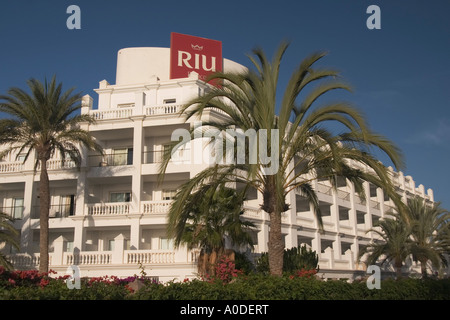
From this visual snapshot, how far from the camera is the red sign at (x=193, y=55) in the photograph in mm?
35562

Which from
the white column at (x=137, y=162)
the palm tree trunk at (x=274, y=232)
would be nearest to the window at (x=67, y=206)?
the white column at (x=137, y=162)

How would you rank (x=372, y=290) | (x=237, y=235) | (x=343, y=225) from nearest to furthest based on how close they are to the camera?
(x=372, y=290), (x=237, y=235), (x=343, y=225)

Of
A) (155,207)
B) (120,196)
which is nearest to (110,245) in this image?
(120,196)

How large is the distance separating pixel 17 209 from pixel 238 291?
83.4 ft

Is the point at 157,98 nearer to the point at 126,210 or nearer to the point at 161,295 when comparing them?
the point at 126,210

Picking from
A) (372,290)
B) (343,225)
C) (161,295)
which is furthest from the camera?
Result: (343,225)

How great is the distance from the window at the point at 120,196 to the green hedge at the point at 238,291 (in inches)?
700

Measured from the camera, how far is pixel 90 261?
27.7m

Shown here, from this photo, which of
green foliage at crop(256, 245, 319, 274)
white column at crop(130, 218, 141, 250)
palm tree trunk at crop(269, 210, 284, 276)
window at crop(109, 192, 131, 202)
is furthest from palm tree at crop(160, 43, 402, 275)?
window at crop(109, 192, 131, 202)

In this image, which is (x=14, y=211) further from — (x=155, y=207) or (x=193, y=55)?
(x=193, y=55)

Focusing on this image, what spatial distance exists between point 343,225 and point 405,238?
6632 millimetres

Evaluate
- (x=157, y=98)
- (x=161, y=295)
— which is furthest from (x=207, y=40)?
(x=161, y=295)

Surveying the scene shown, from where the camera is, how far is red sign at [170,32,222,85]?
117ft

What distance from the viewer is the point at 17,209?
3316cm
